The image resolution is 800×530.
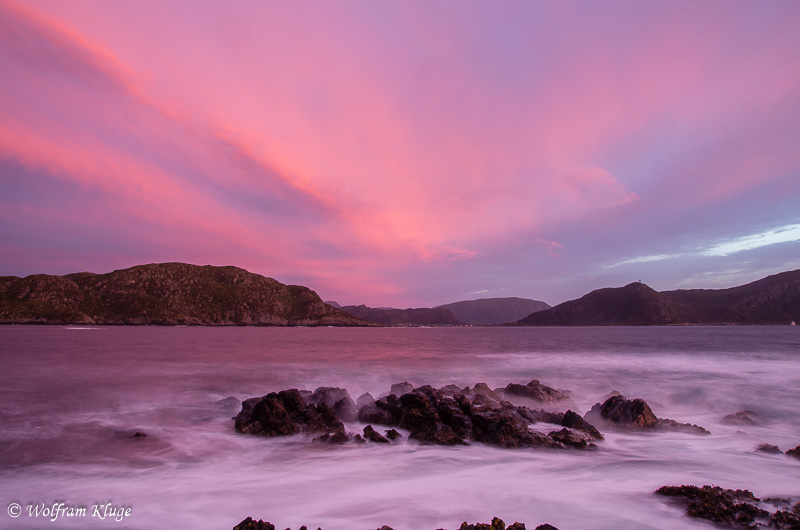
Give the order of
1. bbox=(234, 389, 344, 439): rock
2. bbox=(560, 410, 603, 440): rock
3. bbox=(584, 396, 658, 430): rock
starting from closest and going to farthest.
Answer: bbox=(234, 389, 344, 439): rock, bbox=(560, 410, 603, 440): rock, bbox=(584, 396, 658, 430): rock

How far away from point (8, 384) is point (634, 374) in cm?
4068

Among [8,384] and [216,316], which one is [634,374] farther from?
[216,316]

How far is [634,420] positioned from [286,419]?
1266 cm

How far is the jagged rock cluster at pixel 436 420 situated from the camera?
39.7 ft

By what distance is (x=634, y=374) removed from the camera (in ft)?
99.0

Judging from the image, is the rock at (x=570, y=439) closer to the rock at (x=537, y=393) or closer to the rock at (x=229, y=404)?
the rock at (x=537, y=393)

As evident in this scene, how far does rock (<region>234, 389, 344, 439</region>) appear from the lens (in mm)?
12836

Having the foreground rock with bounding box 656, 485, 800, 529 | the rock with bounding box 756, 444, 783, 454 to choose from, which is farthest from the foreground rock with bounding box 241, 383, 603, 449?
the rock with bounding box 756, 444, 783, 454

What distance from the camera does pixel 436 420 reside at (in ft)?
42.2

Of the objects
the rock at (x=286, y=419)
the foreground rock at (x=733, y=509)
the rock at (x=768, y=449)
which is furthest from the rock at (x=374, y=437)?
the rock at (x=768, y=449)

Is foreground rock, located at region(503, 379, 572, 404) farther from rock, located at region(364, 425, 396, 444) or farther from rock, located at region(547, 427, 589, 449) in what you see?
rock, located at region(364, 425, 396, 444)

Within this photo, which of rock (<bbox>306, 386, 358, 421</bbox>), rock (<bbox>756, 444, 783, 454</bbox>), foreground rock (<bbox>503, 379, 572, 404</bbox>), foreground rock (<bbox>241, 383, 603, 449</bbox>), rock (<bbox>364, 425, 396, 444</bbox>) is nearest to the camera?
rock (<bbox>756, 444, 783, 454</bbox>)

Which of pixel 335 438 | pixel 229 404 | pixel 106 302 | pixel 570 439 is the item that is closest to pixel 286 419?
pixel 335 438

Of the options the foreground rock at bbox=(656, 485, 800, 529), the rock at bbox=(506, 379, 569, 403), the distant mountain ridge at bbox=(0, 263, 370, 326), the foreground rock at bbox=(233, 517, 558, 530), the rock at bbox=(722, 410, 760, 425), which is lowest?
the rock at bbox=(722, 410, 760, 425)
